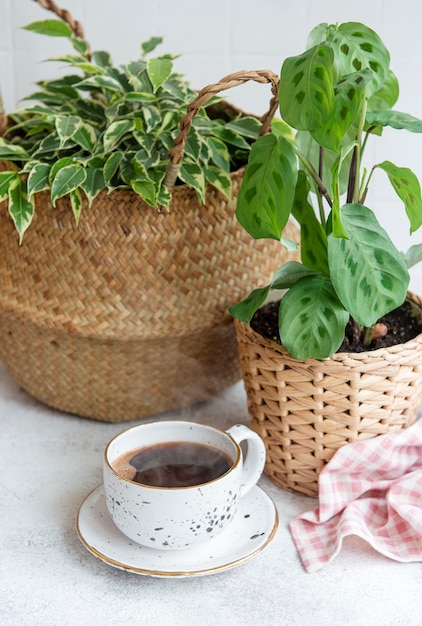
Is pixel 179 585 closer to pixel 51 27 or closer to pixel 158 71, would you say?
pixel 158 71

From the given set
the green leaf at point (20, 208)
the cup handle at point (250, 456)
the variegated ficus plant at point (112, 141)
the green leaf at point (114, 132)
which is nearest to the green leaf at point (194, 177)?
the variegated ficus plant at point (112, 141)

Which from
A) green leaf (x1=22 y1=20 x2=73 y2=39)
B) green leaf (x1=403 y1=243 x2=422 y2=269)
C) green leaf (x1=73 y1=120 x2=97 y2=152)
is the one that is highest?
green leaf (x1=22 y1=20 x2=73 y2=39)

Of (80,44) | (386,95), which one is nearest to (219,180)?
(386,95)

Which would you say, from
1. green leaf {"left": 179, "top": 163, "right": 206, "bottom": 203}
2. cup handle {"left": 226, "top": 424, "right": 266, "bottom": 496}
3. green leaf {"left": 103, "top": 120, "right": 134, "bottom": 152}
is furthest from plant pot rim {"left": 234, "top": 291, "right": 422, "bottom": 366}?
green leaf {"left": 103, "top": 120, "right": 134, "bottom": 152}

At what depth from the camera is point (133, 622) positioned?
2.69 feet

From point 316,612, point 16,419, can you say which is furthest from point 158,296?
point 316,612

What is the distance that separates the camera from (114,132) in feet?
3.59

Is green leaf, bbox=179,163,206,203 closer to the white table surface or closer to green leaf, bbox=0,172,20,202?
green leaf, bbox=0,172,20,202

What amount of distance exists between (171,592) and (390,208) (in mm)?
829

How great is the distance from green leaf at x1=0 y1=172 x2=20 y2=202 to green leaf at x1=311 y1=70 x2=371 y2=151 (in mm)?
445

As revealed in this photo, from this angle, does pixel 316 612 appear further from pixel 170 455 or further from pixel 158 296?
pixel 158 296

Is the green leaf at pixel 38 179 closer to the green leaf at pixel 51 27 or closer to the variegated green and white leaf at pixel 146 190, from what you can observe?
the variegated green and white leaf at pixel 146 190

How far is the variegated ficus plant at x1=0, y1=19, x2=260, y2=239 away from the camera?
1057 millimetres

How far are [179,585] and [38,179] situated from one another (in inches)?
21.5
